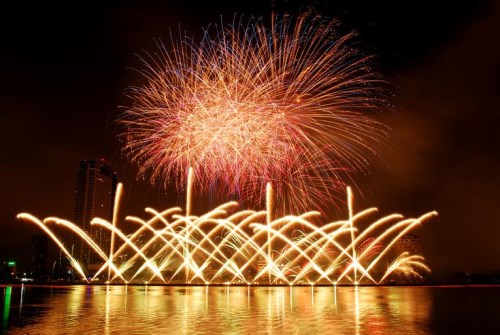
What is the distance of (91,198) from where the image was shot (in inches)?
5148

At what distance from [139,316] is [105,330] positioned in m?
4.42

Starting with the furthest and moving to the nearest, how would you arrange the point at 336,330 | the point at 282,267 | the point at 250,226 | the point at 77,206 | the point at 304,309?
1. the point at 77,206
2. the point at 282,267
3. the point at 250,226
4. the point at 304,309
5. the point at 336,330

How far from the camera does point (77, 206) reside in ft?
424

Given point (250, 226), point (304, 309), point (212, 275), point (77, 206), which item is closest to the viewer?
point (304, 309)

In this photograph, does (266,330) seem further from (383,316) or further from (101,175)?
(101,175)

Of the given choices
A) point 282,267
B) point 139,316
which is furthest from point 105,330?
point 282,267

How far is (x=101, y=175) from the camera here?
130250mm

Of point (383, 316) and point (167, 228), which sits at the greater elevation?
point (167, 228)

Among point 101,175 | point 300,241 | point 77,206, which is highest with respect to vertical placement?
point 101,175

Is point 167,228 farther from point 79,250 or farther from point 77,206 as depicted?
point 79,250

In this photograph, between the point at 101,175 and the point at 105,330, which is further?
the point at 101,175

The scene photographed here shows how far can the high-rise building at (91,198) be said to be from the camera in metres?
125

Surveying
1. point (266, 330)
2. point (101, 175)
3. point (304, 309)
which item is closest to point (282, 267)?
point (304, 309)

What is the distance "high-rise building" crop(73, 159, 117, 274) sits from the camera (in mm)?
125438
